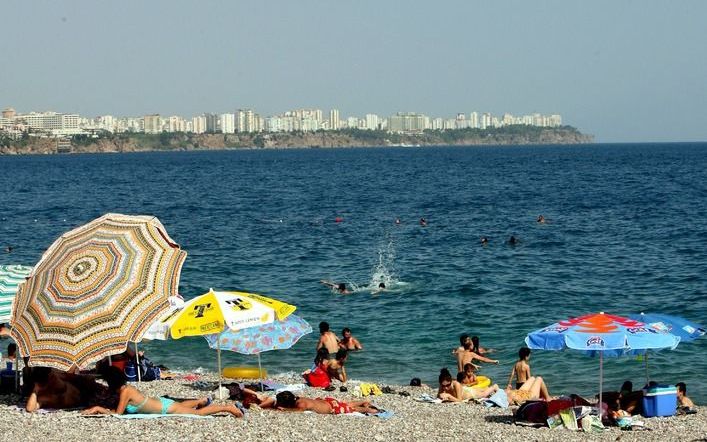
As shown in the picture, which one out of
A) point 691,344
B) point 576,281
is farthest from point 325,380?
point 576,281

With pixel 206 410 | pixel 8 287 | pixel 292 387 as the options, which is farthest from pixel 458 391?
pixel 8 287

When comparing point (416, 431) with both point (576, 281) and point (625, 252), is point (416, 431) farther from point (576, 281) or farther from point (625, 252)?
point (625, 252)

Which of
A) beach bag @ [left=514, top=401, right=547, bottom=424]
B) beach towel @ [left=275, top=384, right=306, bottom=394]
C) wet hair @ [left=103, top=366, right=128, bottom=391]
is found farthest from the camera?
beach towel @ [left=275, top=384, right=306, bottom=394]

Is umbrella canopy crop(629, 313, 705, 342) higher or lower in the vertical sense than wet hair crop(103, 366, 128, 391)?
higher

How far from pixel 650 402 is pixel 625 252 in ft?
77.1

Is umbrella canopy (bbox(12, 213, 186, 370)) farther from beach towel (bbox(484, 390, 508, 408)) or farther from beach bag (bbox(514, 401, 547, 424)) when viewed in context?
beach towel (bbox(484, 390, 508, 408))

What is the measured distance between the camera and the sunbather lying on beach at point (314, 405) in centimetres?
1472

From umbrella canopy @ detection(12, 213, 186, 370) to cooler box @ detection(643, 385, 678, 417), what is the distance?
7.63 m

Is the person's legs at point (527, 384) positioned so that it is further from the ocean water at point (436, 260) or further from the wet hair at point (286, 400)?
the wet hair at point (286, 400)

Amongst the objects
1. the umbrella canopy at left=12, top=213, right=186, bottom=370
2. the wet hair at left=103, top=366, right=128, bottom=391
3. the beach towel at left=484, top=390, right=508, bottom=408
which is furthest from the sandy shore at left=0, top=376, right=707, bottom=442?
the umbrella canopy at left=12, top=213, right=186, bottom=370

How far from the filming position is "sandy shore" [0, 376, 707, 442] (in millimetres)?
12695

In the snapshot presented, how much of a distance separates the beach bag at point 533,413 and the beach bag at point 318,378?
13.5 ft

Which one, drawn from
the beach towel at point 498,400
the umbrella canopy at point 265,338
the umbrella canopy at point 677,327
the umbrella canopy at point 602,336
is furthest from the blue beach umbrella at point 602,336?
the umbrella canopy at point 265,338

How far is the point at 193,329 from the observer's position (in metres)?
14.7
